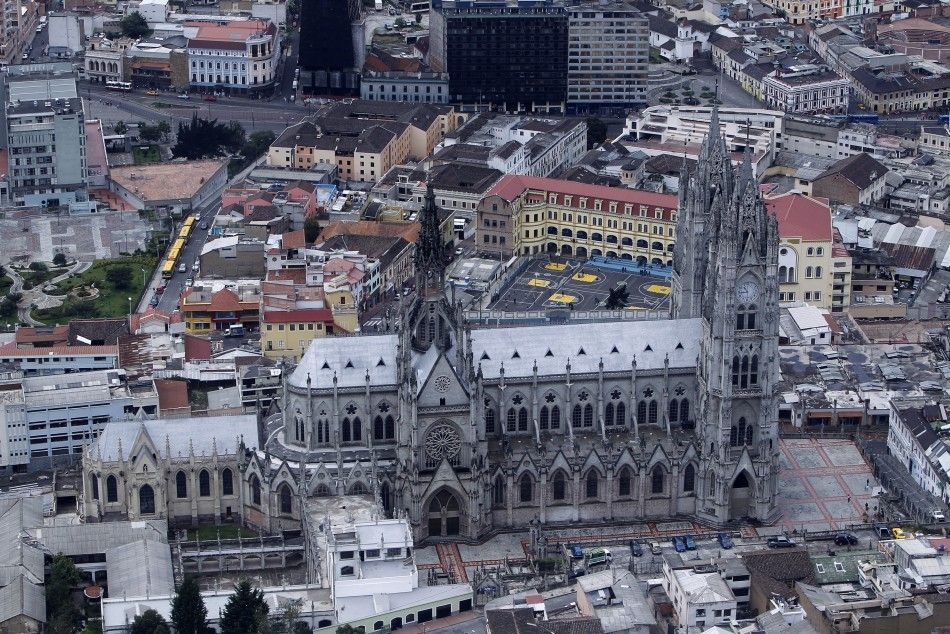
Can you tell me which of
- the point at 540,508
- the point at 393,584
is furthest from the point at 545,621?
the point at 540,508

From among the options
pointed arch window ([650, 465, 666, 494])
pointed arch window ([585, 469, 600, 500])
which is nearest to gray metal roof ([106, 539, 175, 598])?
pointed arch window ([585, 469, 600, 500])

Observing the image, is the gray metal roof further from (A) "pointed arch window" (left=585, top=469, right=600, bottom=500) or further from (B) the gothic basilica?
(A) "pointed arch window" (left=585, top=469, right=600, bottom=500)

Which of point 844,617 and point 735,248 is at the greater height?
point 735,248

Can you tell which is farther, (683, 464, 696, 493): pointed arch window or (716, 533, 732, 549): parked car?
(683, 464, 696, 493): pointed arch window

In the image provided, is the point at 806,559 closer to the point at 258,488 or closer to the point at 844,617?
the point at 844,617

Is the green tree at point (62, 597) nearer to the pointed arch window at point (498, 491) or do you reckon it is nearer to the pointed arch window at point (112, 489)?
the pointed arch window at point (112, 489)

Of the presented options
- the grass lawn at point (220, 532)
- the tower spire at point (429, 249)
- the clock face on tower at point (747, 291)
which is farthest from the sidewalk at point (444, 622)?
the clock face on tower at point (747, 291)
